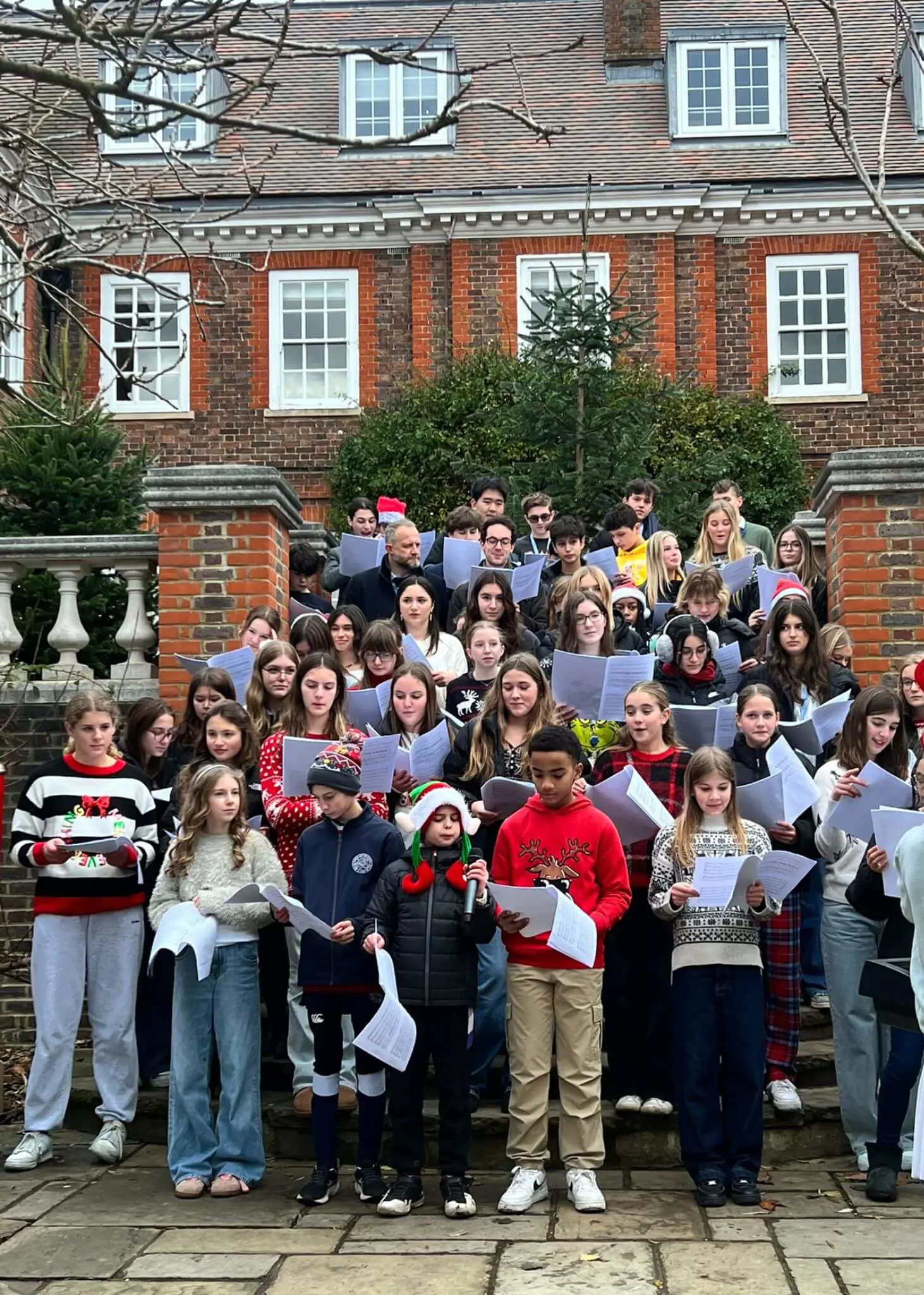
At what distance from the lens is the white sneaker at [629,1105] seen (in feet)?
22.4

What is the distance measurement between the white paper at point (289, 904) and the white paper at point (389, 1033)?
385mm

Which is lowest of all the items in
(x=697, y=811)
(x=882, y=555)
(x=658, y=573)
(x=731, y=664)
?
(x=697, y=811)

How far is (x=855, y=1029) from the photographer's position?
6.64m

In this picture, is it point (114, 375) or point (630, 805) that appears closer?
point (630, 805)

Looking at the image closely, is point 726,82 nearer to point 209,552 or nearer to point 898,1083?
point 209,552

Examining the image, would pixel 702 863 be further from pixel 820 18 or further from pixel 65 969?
pixel 820 18

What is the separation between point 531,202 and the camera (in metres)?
21.6

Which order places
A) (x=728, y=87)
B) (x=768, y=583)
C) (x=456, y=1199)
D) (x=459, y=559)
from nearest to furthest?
(x=456, y=1199)
(x=768, y=583)
(x=459, y=559)
(x=728, y=87)

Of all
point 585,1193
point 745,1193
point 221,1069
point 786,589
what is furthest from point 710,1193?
point 786,589

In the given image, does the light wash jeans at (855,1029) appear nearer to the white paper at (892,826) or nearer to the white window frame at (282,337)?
the white paper at (892,826)

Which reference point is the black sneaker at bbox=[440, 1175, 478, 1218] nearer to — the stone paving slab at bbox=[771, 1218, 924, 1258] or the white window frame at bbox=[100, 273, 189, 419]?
the stone paving slab at bbox=[771, 1218, 924, 1258]

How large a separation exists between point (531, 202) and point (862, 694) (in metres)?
15.9

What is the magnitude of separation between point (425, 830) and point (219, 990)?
45.8 inches

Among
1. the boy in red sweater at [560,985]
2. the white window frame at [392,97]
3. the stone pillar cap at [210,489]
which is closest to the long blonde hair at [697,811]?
the boy in red sweater at [560,985]
